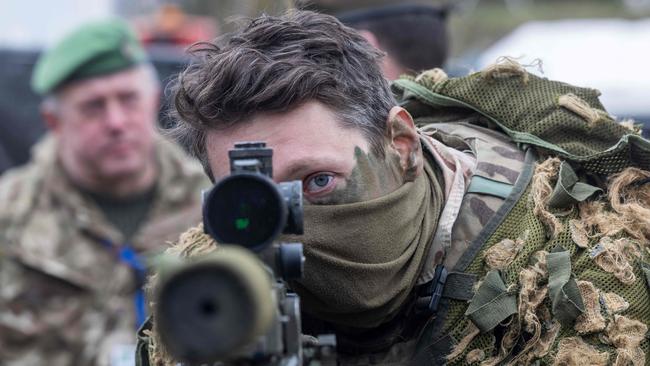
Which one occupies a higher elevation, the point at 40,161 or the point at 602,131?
the point at 602,131

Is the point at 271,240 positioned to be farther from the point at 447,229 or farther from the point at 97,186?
the point at 97,186

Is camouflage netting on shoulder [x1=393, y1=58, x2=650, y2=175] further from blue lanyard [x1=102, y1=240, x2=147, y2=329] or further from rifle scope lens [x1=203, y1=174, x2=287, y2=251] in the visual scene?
blue lanyard [x1=102, y1=240, x2=147, y2=329]

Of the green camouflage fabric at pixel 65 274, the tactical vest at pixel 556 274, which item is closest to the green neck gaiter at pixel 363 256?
the tactical vest at pixel 556 274

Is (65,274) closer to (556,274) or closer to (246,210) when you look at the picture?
(556,274)

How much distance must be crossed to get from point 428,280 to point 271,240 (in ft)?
3.12

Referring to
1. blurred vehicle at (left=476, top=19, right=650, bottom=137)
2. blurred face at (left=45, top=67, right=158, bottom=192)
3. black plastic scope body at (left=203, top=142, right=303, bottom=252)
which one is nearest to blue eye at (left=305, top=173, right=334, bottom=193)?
black plastic scope body at (left=203, top=142, right=303, bottom=252)

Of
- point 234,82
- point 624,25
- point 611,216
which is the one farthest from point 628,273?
point 624,25

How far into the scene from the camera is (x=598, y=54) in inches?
439

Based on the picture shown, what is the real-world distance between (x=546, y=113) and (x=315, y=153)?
0.88m

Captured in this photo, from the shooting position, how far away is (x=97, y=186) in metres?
7.11

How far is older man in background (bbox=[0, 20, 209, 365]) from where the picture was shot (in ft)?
21.6

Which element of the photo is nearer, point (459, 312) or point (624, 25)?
point (459, 312)

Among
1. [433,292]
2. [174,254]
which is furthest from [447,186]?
[174,254]

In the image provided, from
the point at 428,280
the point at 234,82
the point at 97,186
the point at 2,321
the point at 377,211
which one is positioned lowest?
the point at 2,321
